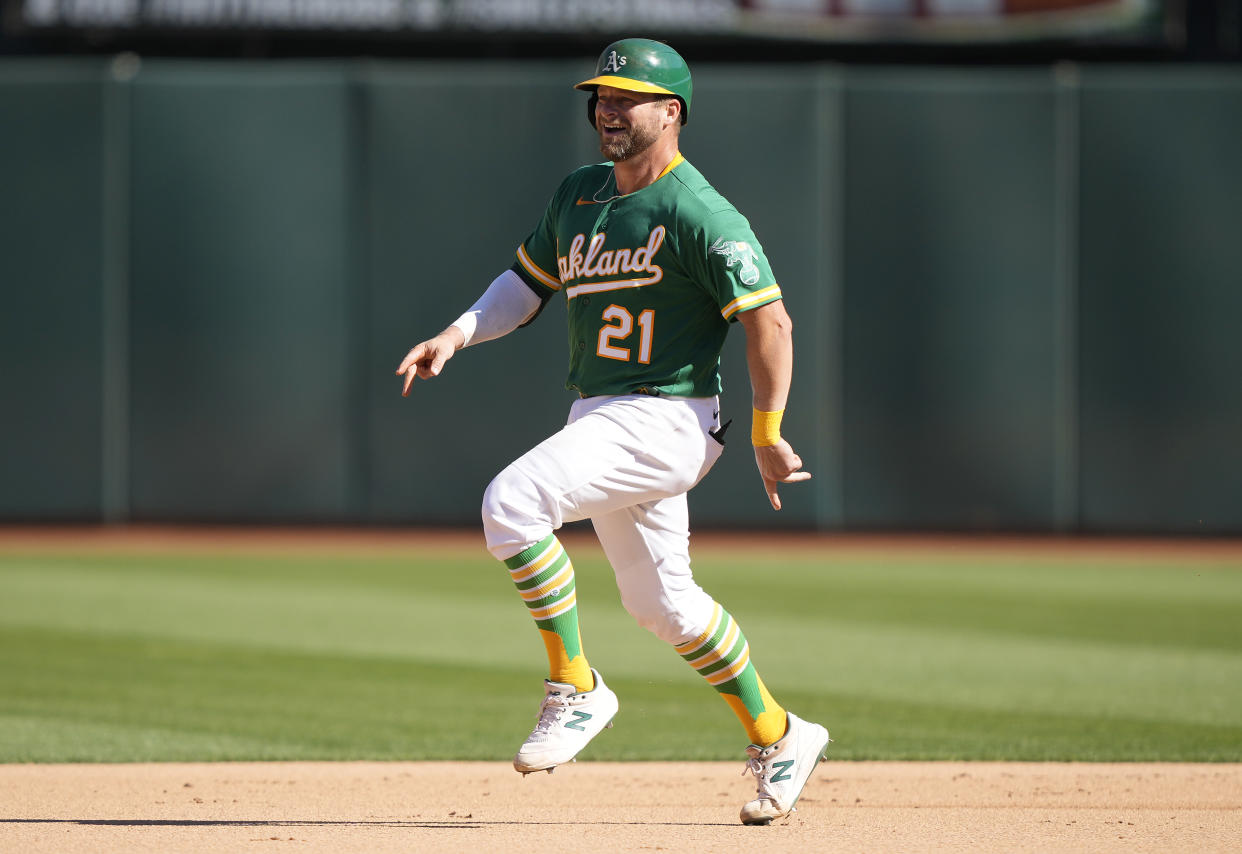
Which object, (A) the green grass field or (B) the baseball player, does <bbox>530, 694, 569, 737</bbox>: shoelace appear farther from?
(A) the green grass field

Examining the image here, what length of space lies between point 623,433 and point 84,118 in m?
10.2

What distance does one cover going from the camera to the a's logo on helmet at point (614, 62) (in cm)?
411

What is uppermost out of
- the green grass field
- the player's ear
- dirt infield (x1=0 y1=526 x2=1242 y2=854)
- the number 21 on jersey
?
the player's ear

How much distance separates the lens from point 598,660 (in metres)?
7.46

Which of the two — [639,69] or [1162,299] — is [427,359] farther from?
[1162,299]

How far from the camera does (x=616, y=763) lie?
539 cm

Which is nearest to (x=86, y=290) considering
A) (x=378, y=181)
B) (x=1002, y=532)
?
(x=378, y=181)

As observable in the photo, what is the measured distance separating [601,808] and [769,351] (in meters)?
1.45

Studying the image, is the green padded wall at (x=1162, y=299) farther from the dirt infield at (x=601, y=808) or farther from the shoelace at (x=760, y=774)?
the shoelace at (x=760, y=774)

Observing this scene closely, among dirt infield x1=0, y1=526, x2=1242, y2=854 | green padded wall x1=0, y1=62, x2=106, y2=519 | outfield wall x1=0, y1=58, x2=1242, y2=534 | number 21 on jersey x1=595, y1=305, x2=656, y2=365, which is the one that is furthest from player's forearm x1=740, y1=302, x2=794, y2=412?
green padded wall x1=0, y1=62, x2=106, y2=519

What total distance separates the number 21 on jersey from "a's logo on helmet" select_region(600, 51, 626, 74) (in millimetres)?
612

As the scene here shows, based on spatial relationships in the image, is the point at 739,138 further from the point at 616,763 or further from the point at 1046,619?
the point at 616,763

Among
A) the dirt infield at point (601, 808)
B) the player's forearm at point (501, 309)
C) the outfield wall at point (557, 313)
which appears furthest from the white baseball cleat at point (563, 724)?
the outfield wall at point (557, 313)

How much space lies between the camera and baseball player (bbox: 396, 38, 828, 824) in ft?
13.1
